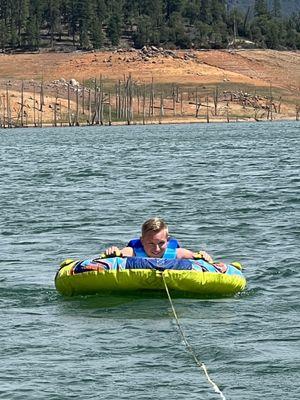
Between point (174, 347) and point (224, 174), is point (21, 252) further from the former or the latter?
point (224, 174)

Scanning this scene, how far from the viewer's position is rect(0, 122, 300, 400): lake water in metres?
14.5

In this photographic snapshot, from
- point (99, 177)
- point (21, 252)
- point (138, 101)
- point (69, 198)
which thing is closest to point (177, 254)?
point (21, 252)

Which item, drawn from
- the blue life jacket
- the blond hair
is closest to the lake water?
the blue life jacket

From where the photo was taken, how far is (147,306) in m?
18.8

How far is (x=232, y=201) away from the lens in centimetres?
3597

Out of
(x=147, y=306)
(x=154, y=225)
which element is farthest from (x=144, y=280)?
(x=154, y=225)

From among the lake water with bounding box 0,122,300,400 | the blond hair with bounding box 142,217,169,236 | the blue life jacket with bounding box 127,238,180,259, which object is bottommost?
the lake water with bounding box 0,122,300,400

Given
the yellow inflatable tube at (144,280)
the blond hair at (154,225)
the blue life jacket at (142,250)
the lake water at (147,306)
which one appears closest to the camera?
the lake water at (147,306)

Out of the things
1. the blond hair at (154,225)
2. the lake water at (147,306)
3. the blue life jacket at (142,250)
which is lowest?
the lake water at (147,306)

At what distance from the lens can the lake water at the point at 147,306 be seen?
14477 millimetres

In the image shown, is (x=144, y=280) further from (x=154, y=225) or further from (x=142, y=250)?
(x=154, y=225)

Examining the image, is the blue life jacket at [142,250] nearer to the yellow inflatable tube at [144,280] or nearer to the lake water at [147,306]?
the yellow inflatable tube at [144,280]

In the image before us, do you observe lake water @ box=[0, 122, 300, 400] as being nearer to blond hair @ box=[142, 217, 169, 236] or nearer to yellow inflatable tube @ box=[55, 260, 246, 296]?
yellow inflatable tube @ box=[55, 260, 246, 296]

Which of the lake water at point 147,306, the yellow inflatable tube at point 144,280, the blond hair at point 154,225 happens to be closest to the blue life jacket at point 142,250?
the yellow inflatable tube at point 144,280
